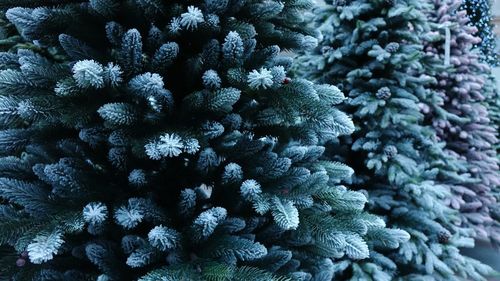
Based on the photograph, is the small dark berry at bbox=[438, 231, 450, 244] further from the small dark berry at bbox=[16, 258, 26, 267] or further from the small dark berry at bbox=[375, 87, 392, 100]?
the small dark berry at bbox=[16, 258, 26, 267]

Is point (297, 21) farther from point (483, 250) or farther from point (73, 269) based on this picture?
point (483, 250)

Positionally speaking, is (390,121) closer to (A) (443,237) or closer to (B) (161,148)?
(A) (443,237)

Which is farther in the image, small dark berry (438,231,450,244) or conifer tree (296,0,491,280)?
small dark berry (438,231,450,244)

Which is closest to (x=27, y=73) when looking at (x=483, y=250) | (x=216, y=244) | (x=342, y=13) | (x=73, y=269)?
(x=73, y=269)

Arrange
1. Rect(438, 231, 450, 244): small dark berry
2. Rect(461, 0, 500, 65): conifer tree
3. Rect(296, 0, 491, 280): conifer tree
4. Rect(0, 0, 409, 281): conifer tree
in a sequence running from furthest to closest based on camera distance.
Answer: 1. Rect(461, 0, 500, 65): conifer tree
2. Rect(438, 231, 450, 244): small dark berry
3. Rect(296, 0, 491, 280): conifer tree
4. Rect(0, 0, 409, 281): conifer tree

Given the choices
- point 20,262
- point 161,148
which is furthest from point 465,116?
point 20,262

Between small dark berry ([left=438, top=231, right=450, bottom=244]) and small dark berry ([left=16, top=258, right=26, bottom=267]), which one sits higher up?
small dark berry ([left=16, top=258, right=26, bottom=267])

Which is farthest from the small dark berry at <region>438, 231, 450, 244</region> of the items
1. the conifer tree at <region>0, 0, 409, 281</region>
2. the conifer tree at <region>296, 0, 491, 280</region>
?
the conifer tree at <region>0, 0, 409, 281</region>
